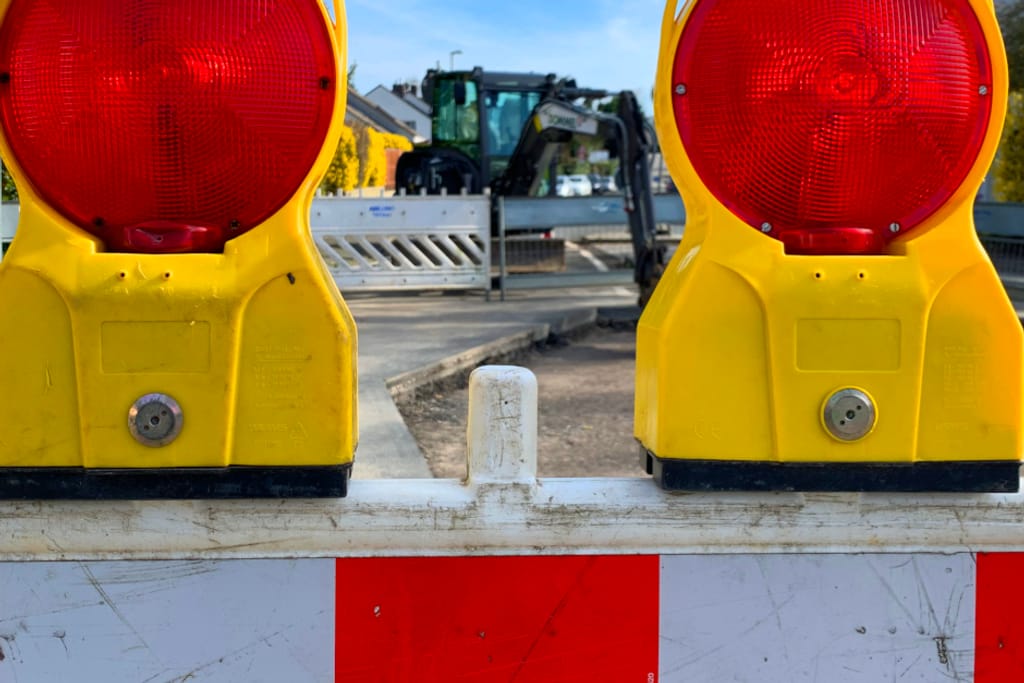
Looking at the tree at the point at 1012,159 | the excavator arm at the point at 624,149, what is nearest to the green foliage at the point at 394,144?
the tree at the point at 1012,159

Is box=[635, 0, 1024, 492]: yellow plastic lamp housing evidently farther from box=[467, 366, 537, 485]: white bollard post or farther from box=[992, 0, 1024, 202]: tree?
box=[992, 0, 1024, 202]: tree

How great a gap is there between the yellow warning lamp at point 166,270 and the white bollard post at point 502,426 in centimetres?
15

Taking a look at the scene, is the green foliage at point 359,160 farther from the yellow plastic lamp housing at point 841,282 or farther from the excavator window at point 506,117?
the yellow plastic lamp housing at point 841,282

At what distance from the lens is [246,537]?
1114 mm

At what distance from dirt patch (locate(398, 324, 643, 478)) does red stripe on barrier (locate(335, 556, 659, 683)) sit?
130 inches

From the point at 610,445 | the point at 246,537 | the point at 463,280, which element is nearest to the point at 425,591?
the point at 246,537

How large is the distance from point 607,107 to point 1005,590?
41.7 ft

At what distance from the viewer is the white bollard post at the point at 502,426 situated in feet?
3.77

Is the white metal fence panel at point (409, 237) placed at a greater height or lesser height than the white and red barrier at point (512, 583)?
lesser

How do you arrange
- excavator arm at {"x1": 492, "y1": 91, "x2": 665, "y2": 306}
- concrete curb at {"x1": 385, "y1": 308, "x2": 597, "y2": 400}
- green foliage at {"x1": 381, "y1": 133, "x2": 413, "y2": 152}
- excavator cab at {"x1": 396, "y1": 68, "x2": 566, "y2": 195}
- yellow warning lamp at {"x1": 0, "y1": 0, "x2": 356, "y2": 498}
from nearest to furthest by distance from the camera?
yellow warning lamp at {"x1": 0, "y1": 0, "x2": 356, "y2": 498} < concrete curb at {"x1": 385, "y1": 308, "x2": 597, "y2": 400} < excavator arm at {"x1": 492, "y1": 91, "x2": 665, "y2": 306} < excavator cab at {"x1": 396, "y1": 68, "x2": 566, "y2": 195} < green foliage at {"x1": 381, "y1": 133, "x2": 413, "y2": 152}

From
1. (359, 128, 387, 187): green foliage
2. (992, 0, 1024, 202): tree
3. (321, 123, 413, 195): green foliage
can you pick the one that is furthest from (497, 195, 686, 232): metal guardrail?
(359, 128, 387, 187): green foliage

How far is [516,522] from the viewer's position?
3.69 feet

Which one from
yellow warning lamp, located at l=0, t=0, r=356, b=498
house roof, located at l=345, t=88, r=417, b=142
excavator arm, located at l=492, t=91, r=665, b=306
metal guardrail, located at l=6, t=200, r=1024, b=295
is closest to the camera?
yellow warning lamp, located at l=0, t=0, r=356, b=498

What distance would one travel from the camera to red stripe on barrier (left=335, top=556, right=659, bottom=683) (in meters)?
1.14
